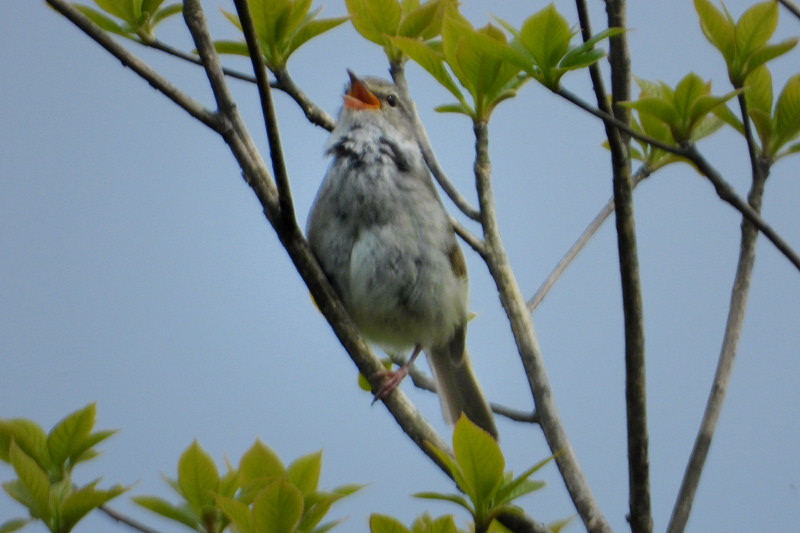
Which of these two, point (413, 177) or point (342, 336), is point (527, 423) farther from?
point (413, 177)

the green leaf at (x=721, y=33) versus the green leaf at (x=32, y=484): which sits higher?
the green leaf at (x=721, y=33)

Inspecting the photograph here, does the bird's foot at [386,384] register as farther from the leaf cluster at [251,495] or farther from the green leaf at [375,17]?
the green leaf at [375,17]

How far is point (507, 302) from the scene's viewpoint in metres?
3.02

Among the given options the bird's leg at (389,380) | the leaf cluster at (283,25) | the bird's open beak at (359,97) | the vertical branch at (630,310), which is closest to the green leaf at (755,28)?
the vertical branch at (630,310)

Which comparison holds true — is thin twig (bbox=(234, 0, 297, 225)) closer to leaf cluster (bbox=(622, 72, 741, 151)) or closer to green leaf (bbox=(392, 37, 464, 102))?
green leaf (bbox=(392, 37, 464, 102))

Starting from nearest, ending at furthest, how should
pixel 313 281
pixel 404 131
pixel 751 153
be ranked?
1. pixel 751 153
2. pixel 313 281
3. pixel 404 131

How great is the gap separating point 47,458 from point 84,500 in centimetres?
31

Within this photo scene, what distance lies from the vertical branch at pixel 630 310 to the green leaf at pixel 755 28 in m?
0.34

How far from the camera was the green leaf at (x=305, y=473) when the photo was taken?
2.35 metres

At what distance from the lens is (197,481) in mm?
2242

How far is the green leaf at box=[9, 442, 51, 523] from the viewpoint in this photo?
7.17ft

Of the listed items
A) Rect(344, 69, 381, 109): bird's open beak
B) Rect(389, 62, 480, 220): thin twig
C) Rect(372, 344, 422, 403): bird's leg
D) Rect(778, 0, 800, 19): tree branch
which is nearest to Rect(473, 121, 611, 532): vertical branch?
Rect(389, 62, 480, 220): thin twig

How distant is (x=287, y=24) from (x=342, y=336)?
2.94 feet

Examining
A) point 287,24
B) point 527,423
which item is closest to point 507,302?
point 527,423
